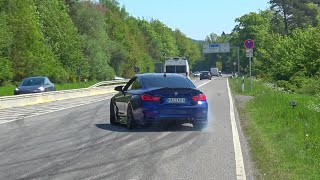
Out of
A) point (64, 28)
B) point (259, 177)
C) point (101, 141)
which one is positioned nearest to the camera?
point (259, 177)

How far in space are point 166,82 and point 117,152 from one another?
16.4 ft

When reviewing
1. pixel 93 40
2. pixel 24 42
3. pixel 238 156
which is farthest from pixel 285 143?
pixel 93 40

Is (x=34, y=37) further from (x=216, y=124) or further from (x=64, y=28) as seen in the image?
(x=216, y=124)

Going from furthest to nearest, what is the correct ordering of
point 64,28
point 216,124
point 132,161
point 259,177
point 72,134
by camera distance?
point 64,28 < point 216,124 < point 72,134 < point 132,161 < point 259,177

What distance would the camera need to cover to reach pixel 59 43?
77.9 metres

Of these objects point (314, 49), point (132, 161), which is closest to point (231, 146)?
point (132, 161)

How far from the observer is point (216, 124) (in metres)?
16.6

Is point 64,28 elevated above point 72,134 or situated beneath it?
elevated above

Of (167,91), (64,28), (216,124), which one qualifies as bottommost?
(216,124)

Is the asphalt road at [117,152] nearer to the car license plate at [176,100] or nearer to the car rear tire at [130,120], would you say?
the car rear tire at [130,120]

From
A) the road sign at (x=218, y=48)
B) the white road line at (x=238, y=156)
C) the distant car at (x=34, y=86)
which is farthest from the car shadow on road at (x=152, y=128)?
the road sign at (x=218, y=48)

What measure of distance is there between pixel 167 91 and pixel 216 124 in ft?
7.88

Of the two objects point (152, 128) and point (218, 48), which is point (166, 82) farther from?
point (218, 48)

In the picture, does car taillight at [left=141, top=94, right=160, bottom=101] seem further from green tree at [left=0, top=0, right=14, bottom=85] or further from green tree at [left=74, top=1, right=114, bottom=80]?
green tree at [left=74, top=1, right=114, bottom=80]
